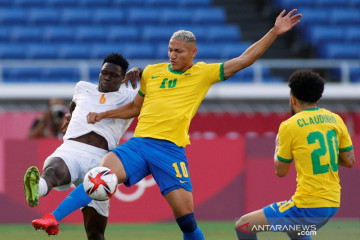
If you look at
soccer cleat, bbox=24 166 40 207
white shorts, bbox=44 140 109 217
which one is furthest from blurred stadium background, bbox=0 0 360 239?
soccer cleat, bbox=24 166 40 207

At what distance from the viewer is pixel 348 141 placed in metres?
5.83

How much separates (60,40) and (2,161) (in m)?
7.41

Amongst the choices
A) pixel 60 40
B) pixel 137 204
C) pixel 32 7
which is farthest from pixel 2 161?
pixel 32 7

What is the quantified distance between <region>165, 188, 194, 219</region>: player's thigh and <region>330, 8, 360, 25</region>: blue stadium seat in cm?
1485

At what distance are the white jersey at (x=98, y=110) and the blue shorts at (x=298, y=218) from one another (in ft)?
7.55

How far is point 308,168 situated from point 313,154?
116 millimetres

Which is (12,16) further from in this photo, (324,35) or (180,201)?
(180,201)

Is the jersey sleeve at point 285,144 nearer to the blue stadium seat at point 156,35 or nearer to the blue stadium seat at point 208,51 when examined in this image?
the blue stadium seat at point 208,51

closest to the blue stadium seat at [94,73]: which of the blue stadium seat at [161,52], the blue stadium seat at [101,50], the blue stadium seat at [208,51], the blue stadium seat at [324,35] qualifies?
the blue stadium seat at [101,50]

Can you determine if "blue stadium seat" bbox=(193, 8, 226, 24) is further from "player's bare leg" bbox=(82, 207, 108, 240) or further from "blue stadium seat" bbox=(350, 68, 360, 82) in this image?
"player's bare leg" bbox=(82, 207, 108, 240)

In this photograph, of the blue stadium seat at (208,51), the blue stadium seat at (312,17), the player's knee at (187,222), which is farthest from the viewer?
the blue stadium seat at (312,17)

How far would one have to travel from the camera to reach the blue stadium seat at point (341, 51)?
62.8ft

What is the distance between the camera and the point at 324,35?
19734 mm

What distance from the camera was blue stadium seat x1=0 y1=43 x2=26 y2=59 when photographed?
60.1 ft
